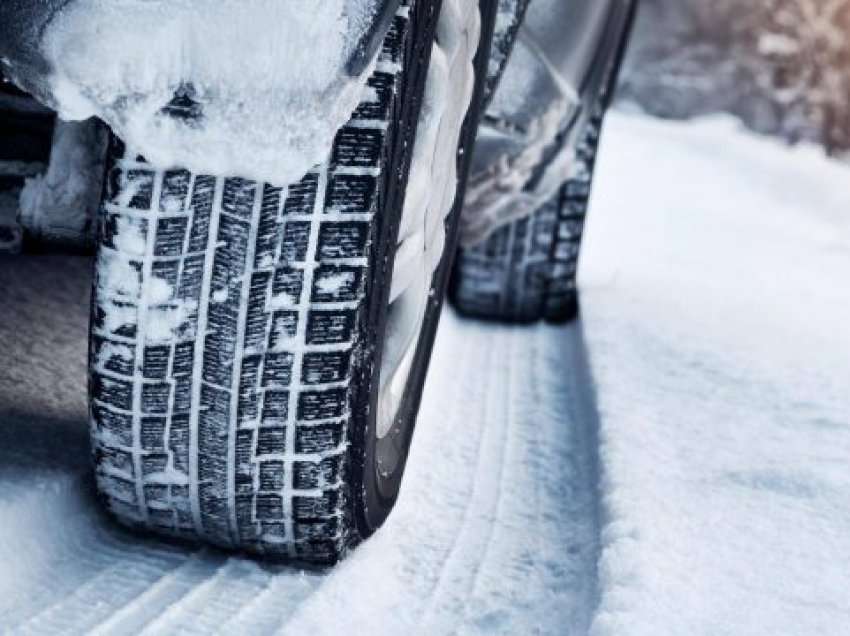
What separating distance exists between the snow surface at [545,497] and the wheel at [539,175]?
84mm

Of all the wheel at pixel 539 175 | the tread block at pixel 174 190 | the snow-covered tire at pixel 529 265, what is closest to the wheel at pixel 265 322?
the tread block at pixel 174 190

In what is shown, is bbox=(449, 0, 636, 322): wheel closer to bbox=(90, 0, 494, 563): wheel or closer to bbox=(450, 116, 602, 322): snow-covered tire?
bbox=(450, 116, 602, 322): snow-covered tire

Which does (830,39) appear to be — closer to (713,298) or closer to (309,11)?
(713,298)

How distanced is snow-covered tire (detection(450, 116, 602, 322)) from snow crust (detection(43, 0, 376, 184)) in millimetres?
1484

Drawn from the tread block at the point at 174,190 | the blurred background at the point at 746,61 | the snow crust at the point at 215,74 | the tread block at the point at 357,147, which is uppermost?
the snow crust at the point at 215,74

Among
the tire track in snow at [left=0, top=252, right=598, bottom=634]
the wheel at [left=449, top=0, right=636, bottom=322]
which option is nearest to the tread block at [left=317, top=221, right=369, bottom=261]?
the tire track in snow at [left=0, top=252, right=598, bottom=634]

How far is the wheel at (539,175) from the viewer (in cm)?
175

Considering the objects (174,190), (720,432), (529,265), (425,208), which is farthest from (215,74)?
(529,265)

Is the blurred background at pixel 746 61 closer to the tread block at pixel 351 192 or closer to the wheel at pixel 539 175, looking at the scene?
the wheel at pixel 539 175

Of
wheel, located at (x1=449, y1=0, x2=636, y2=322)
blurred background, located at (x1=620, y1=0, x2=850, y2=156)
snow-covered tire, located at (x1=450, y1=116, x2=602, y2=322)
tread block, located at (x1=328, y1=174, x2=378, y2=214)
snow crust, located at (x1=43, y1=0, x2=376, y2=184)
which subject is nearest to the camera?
snow crust, located at (x1=43, y1=0, x2=376, y2=184)

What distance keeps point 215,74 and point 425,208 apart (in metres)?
0.33

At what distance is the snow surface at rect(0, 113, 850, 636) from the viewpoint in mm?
1048

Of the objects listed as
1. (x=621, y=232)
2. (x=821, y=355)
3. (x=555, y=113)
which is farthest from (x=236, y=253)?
(x=621, y=232)

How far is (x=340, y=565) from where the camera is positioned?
1157 millimetres
